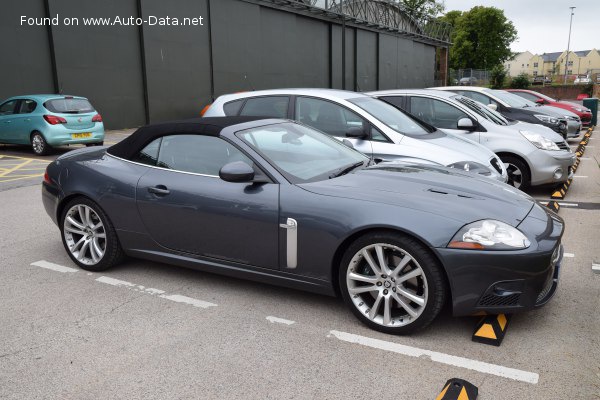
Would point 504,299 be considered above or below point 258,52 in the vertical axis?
below

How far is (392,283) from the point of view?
3369mm

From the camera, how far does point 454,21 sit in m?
79.9

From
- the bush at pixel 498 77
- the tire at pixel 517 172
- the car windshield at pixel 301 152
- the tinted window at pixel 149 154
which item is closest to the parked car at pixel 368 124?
the tire at pixel 517 172

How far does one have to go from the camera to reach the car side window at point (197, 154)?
4070 mm

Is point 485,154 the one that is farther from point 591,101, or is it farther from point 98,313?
point 591,101

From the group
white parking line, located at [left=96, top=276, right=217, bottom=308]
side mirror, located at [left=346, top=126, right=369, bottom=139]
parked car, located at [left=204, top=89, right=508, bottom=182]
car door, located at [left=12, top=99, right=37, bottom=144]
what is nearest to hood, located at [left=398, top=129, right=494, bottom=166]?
parked car, located at [left=204, top=89, right=508, bottom=182]

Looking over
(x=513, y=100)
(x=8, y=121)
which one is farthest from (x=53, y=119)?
(x=513, y=100)

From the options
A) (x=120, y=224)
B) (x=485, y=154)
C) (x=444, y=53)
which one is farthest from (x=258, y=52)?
(x=444, y=53)

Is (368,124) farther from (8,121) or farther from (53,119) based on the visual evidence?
(8,121)

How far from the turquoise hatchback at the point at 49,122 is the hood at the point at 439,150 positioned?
375 inches

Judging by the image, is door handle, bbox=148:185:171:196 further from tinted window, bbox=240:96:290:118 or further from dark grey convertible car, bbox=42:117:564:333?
tinted window, bbox=240:96:290:118

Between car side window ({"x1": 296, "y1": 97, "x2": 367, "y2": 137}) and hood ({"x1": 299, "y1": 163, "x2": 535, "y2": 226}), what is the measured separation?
7.26 feet

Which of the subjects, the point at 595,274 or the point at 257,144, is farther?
the point at 595,274

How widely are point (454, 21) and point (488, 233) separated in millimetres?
84286
